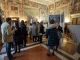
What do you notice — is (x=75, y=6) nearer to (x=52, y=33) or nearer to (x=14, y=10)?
(x=52, y=33)

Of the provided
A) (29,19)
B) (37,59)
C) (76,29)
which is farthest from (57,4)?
(37,59)

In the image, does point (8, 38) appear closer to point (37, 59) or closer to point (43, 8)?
point (37, 59)

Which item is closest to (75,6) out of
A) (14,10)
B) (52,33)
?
(52,33)

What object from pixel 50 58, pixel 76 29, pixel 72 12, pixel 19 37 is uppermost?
pixel 72 12

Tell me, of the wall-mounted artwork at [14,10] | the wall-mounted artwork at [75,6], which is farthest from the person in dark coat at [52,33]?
the wall-mounted artwork at [14,10]

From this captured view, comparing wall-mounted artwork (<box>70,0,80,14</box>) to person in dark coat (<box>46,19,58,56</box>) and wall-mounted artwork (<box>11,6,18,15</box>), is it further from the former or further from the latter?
wall-mounted artwork (<box>11,6,18,15</box>)

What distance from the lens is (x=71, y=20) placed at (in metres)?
9.59

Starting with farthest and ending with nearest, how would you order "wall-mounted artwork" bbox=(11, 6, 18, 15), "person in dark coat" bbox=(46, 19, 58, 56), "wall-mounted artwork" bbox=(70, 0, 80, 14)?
"wall-mounted artwork" bbox=(11, 6, 18, 15), "wall-mounted artwork" bbox=(70, 0, 80, 14), "person in dark coat" bbox=(46, 19, 58, 56)

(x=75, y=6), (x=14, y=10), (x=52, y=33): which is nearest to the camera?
(x=52, y=33)

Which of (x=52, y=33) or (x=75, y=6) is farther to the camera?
(x=75, y=6)

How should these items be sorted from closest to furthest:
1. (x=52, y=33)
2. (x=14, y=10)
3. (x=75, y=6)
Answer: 1. (x=52, y=33)
2. (x=75, y=6)
3. (x=14, y=10)

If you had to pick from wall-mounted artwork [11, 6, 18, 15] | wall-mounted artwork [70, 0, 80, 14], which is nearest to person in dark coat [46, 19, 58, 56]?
wall-mounted artwork [70, 0, 80, 14]

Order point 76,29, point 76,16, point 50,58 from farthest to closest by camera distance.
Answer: point 76,16 < point 50,58 < point 76,29

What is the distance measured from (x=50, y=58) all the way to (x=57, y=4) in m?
9.70
